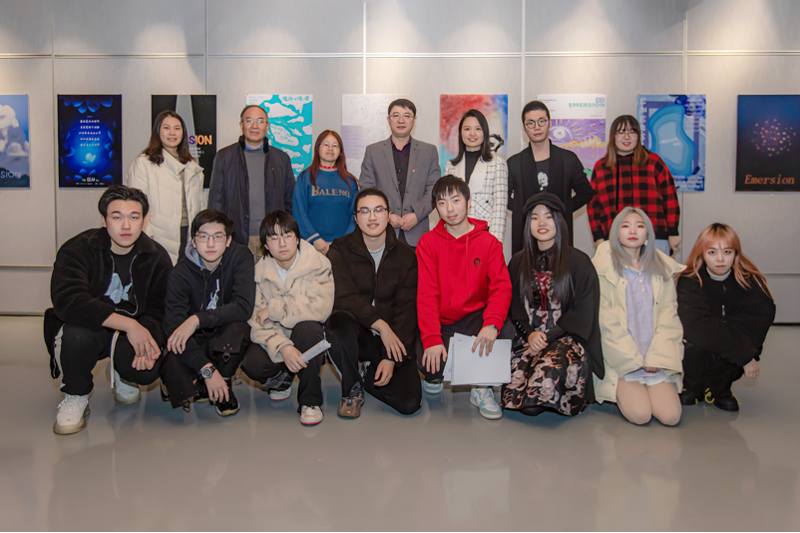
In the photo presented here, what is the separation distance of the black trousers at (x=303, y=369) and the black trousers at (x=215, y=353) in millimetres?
67

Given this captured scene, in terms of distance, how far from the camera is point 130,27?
485cm

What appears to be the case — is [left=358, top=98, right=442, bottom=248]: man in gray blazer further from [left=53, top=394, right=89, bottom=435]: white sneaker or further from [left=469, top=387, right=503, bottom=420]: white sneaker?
[left=53, top=394, right=89, bottom=435]: white sneaker

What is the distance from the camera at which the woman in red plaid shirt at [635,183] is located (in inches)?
137

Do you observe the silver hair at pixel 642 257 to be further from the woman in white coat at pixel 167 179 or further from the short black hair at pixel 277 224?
the woman in white coat at pixel 167 179

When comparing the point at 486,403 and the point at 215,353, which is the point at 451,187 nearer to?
the point at 486,403

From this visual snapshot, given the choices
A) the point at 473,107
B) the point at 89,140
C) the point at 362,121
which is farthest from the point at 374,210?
the point at 89,140

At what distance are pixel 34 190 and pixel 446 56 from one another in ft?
14.5

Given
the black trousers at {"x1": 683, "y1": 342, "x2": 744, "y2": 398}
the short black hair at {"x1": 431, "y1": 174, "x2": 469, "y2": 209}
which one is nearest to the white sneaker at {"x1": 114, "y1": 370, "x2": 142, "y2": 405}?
the short black hair at {"x1": 431, "y1": 174, "x2": 469, "y2": 209}

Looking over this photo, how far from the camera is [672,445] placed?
2.14 metres

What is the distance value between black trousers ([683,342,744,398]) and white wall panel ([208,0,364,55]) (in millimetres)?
3918

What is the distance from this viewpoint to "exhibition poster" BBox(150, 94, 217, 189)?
4.82 meters

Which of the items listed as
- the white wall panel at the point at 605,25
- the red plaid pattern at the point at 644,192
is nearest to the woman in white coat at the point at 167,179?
the red plaid pattern at the point at 644,192

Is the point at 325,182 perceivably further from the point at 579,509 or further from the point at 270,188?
the point at 579,509

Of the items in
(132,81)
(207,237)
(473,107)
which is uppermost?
(132,81)
